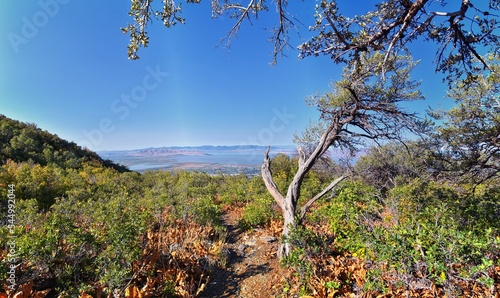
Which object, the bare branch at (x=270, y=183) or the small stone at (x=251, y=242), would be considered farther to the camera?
the small stone at (x=251, y=242)

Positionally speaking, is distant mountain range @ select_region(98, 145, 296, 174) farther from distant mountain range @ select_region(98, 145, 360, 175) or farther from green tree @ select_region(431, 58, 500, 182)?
green tree @ select_region(431, 58, 500, 182)

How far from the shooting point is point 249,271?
18.1 feet

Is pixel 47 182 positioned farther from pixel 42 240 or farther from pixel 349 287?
pixel 349 287

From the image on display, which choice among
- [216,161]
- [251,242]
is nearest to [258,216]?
[251,242]

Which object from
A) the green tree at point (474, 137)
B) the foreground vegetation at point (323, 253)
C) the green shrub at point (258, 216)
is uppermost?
the green tree at point (474, 137)

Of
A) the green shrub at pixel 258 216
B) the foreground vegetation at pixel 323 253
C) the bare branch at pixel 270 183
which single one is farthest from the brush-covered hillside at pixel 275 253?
the bare branch at pixel 270 183

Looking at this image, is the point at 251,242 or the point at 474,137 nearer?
the point at 474,137

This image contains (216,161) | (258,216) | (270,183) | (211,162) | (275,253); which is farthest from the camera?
(216,161)

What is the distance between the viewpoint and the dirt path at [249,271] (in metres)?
4.71

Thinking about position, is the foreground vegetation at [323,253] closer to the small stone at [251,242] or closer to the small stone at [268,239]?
the small stone at [251,242]

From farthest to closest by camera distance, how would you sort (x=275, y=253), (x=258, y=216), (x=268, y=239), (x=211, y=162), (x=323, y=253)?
1. (x=211, y=162)
2. (x=258, y=216)
3. (x=268, y=239)
4. (x=275, y=253)
5. (x=323, y=253)

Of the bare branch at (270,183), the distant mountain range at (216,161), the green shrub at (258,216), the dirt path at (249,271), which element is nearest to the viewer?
the dirt path at (249,271)

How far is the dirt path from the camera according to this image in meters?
4.71

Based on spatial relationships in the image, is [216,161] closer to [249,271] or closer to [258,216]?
[258,216]
